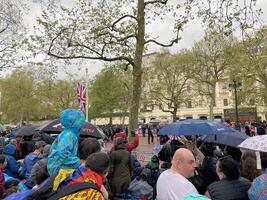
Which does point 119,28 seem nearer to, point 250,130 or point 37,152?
point 37,152

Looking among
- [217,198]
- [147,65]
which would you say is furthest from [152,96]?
[217,198]

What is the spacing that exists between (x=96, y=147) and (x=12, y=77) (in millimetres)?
66411

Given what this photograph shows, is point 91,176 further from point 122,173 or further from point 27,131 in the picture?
point 27,131

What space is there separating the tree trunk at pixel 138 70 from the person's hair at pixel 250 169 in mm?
9313

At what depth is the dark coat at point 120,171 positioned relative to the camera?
21.9 ft

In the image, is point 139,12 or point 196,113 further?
point 196,113

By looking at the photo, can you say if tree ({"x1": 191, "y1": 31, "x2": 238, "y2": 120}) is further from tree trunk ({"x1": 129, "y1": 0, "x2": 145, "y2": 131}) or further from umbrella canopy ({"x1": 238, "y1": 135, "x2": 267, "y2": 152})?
umbrella canopy ({"x1": 238, "y1": 135, "x2": 267, "y2": 152})

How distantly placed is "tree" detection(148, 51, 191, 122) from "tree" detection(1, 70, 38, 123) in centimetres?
2541

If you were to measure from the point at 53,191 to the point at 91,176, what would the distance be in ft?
1.20

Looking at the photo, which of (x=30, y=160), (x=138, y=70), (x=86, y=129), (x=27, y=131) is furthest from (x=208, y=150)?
(x=138, y=70)

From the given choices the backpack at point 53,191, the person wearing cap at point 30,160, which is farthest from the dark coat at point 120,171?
the backpack at point 53,191

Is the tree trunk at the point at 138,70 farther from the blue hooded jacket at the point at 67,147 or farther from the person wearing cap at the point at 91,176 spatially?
the person wearing cap at the point at 91,176

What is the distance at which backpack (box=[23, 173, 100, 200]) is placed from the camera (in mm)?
2680

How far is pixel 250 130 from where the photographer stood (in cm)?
2375
